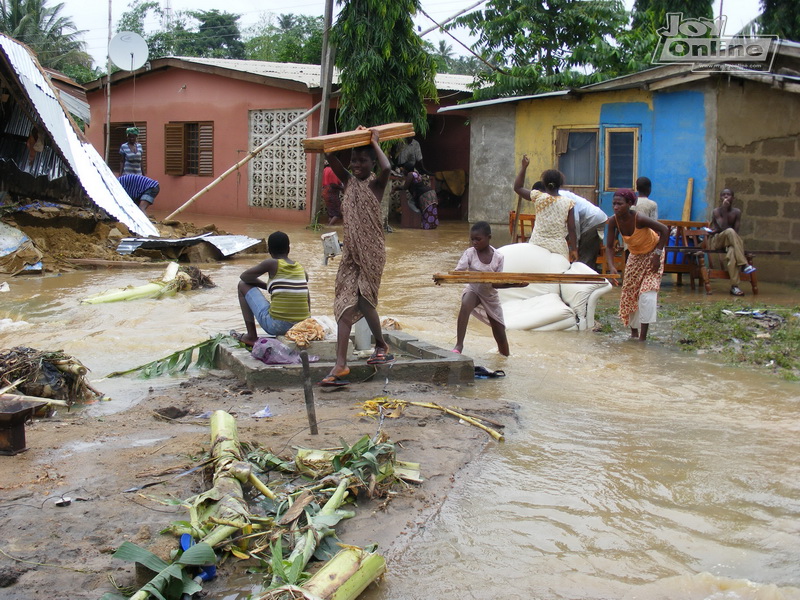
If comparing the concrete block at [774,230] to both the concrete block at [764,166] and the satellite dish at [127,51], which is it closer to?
the concrete block at [764,166]

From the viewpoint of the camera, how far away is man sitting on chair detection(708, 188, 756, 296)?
1040 centimetres

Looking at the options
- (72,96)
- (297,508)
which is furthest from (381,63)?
(297,508)

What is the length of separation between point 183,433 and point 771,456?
325 centimetres

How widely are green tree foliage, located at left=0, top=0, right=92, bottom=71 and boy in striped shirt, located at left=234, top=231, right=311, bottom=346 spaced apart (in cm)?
3273

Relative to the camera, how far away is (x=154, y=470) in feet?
13.4

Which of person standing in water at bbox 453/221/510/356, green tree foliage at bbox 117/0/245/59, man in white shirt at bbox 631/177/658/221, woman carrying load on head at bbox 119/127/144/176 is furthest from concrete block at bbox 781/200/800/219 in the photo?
green tree foliage at bbox 117/0/245/59

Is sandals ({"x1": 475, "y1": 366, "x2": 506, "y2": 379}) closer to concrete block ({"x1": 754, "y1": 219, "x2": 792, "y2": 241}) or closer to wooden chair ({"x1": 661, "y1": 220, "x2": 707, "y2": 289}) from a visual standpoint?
wooden chair ({"x1": 661, "y1": 220, "x2": 707, "y2": 289})

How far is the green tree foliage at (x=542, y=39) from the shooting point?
55.8ft

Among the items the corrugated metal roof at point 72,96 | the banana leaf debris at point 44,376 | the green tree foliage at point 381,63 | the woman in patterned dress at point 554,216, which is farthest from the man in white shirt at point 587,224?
the corrugated metal roof at point 72,96

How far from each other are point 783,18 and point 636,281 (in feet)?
54.8

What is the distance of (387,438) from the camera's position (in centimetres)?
440

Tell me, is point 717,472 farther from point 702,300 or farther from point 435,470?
point 702,300

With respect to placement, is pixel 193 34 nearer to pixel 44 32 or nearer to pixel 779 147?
pixel 44 32

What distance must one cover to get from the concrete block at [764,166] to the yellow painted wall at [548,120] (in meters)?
1.98
